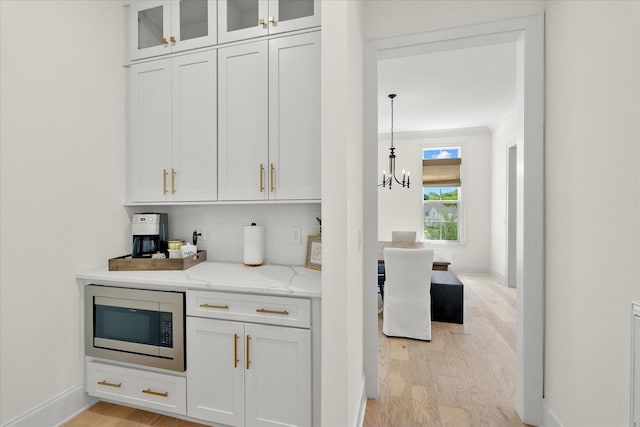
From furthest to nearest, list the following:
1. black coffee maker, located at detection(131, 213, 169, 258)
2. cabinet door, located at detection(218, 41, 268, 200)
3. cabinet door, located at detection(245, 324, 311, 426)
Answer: black coffee maker, located at detection(131, 213, 169, 258) < cabinet door, located at detection(218, 41, 268, 200) < cabinet door, located at detection(245, 324, 311, 426)

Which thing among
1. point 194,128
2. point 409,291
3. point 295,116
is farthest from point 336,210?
point 409,291

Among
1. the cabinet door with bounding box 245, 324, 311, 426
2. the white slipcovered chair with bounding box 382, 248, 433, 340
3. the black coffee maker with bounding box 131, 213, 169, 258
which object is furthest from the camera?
the white slipcovered chair with bounding box 382, 248, 433, 340

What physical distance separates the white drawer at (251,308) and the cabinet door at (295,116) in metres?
0.63

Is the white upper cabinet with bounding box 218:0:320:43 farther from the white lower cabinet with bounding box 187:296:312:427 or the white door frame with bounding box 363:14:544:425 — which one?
the white lower cabinet with bounding box 187:296:312:427

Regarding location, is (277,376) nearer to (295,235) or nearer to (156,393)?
(156,393)

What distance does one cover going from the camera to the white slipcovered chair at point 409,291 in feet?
9.68

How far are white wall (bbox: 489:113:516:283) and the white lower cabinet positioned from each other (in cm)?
469

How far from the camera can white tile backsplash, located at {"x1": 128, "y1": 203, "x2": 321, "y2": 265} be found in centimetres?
214

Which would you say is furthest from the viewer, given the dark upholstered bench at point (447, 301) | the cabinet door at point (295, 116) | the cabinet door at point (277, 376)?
the dark upholstered bench at point (447, 301)

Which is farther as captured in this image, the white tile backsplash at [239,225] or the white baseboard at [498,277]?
the white baseboard at [498,277]

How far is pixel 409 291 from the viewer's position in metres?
2.98

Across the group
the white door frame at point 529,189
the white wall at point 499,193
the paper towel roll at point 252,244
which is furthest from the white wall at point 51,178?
the white wall at point 499,193

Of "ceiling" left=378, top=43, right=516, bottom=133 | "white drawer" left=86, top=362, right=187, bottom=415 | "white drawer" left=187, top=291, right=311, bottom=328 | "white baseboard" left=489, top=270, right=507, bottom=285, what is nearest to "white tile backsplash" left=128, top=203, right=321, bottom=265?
"white drawer" left=187, top=291, right=311, bottom=328

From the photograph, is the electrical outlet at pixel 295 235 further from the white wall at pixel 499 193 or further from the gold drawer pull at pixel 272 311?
the white wall at pixel 499 193
